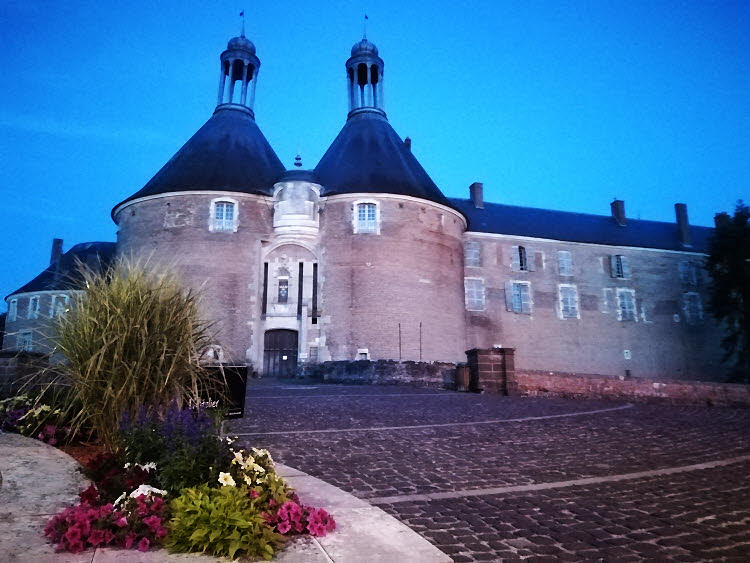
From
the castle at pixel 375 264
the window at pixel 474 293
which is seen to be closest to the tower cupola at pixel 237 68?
the castle at pixel 375 264

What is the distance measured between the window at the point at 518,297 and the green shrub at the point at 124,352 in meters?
25.5

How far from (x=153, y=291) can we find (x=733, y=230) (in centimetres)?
3204

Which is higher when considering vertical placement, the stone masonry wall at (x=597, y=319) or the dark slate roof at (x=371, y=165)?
the dark slate roof at (x=371, y=165)

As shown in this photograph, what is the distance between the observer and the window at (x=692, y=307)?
31859mm

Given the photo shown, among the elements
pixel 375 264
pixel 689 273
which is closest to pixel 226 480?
pixel 375 264

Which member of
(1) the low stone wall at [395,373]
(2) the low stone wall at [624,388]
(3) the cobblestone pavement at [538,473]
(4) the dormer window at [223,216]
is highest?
(4) the dormer window at [223,216]

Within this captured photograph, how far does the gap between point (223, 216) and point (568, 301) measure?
19.7m

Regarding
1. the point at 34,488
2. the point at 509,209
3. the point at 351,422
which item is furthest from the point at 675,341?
the point at 34,488

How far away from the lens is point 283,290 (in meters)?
23.8

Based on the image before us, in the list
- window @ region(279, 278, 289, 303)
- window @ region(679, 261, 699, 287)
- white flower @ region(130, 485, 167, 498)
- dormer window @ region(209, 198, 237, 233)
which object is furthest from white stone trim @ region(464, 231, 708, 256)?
white flower @ region(130, 485, 167, 498)

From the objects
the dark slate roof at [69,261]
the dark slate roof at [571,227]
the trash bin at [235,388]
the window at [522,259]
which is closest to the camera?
the trash bin at [235,388]

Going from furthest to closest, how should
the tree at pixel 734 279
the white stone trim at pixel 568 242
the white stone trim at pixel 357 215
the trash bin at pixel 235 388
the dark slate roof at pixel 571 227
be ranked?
the dark slate roof at pixel 571 227
the white stone trim at pixel 568 242
the tree at pixel 734 279
the white stone trim at pixel 357 215
the trash bin at pixel 235 388

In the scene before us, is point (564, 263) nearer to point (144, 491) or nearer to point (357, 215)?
point (357, 215)

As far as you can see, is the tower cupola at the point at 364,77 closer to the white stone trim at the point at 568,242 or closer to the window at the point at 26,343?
the white stone trim at the point at 568,242
